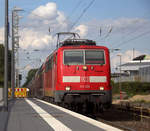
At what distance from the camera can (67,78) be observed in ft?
52.8

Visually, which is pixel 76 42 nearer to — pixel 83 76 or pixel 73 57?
pixel 73 57

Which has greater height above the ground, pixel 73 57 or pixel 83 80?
pixel 73 57

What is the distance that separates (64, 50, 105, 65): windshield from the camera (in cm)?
1647

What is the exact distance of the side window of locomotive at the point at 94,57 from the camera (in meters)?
16.5

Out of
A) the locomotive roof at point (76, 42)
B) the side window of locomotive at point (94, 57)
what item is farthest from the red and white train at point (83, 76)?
the locomotive roof at point (76, 42)

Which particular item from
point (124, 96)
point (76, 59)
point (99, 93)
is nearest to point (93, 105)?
point (99, 93)

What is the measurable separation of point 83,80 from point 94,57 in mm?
1278

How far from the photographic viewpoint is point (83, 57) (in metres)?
16.6

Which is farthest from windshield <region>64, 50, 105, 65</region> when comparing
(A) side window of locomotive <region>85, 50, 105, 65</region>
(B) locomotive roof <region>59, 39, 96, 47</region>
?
(B) locomotive roof <region>59, 39, 96, 47</region>

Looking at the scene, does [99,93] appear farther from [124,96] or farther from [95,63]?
[124,96]

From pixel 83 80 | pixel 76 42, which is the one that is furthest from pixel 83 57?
pixel 76 42

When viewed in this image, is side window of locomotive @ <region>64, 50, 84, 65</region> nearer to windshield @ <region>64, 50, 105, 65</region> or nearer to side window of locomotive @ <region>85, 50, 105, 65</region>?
windshield @ <region>64, 50, 105, 65</region>

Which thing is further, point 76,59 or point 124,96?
point 124,96

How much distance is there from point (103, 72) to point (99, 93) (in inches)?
37.5
